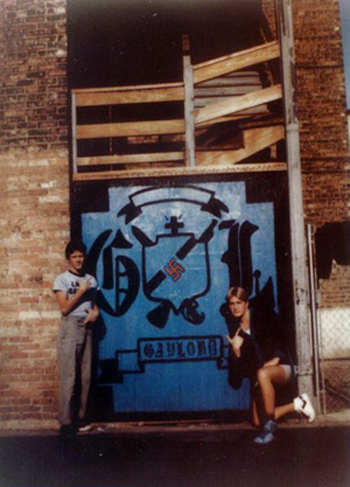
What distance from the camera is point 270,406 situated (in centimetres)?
491

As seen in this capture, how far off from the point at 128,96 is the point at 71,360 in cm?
340

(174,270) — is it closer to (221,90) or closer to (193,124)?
(193,124)

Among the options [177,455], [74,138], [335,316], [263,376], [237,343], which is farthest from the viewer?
[335,316]

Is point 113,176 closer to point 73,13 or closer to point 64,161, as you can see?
point 64,161

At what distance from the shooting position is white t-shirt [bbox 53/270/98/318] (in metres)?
5.28

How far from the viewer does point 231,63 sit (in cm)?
615

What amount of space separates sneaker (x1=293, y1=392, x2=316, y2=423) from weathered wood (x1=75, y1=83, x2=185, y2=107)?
3909mm

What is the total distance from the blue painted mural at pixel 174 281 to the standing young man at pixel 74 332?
37cm

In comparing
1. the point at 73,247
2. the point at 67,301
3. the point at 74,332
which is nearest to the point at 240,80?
the point at 73,247

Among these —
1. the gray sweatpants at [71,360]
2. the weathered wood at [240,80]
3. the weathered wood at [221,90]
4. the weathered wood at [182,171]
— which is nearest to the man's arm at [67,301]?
the gray sweatpants at [71,360]

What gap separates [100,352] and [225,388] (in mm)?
1560

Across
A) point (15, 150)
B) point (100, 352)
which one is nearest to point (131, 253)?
point (100, 352)

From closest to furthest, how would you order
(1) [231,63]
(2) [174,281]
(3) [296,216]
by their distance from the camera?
(3) [296,216] → (2) [174,281] → (1) [231,63]

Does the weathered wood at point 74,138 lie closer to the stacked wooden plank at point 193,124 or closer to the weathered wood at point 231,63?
the stacked wooden plank at point 193,124
